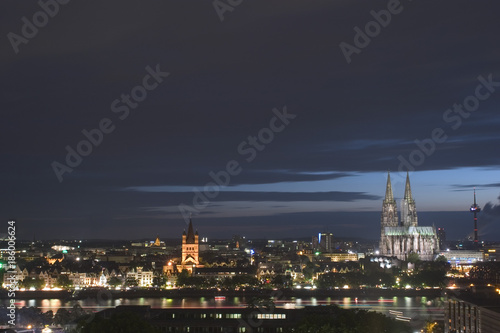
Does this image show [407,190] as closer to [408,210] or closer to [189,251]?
[408,210]

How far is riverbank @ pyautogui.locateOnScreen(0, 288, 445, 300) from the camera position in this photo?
207 feet

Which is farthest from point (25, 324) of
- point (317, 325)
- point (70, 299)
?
point (70, 299)

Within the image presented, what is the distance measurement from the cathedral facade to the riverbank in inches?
1065

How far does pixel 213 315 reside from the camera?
113 ft

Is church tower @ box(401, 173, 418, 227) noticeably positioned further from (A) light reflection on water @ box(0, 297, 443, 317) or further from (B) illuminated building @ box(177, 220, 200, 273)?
(A) light reflection on water @ box(0, 297, 443, 317)

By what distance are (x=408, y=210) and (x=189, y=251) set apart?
25.0 meters

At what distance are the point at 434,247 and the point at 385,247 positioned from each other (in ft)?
20.4

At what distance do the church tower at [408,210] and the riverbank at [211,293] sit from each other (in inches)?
1119

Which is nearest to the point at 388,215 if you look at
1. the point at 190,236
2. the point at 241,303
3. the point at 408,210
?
the point at 408,210

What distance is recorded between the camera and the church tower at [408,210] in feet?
314

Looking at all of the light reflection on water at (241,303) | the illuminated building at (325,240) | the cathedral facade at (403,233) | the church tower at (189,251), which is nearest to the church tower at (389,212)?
the cathedral facade at (403,233)

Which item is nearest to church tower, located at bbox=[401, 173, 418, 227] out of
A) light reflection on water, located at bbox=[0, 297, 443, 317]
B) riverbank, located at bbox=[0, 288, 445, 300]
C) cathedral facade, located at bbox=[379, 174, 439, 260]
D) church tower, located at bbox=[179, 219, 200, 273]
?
cathedral facade, located at bbox=[379, 174, 439, 260]

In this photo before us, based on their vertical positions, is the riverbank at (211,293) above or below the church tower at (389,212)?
below

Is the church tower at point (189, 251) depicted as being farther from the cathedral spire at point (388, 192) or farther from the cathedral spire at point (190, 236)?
the cathedral spire at point (388, 192)
